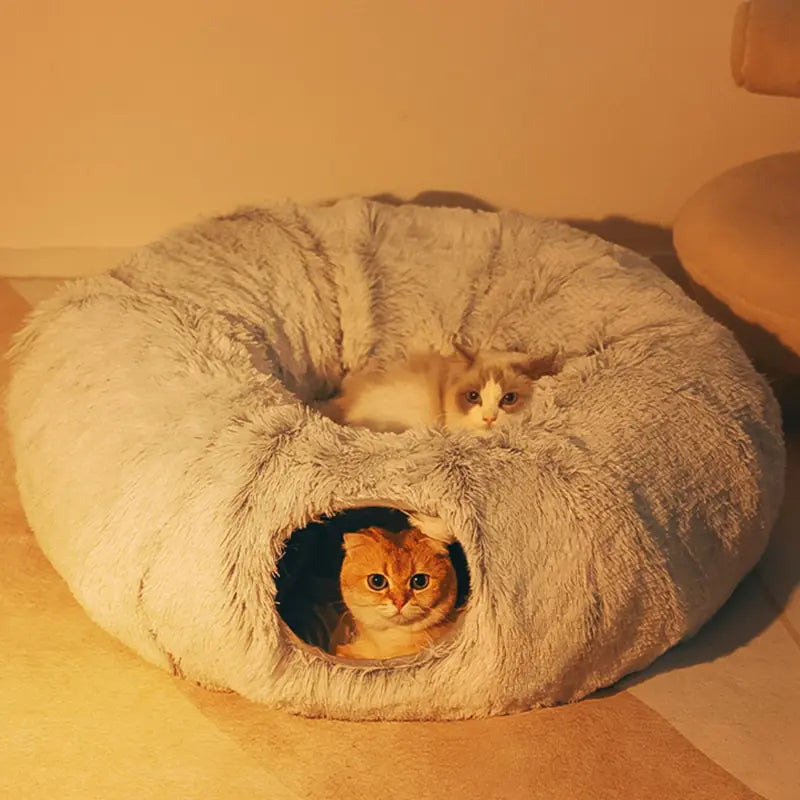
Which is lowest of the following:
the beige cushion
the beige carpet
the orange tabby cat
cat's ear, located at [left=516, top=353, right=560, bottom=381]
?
the beige carpet

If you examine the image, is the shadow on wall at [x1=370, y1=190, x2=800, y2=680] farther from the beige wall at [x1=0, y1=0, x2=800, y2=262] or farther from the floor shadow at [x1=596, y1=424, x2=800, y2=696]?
the beige wall at [x1=0, y1=0, x2=800, y2=262]

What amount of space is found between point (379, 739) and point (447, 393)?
2.02ft

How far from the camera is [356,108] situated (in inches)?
86.7

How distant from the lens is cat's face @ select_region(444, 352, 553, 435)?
1.62 meters

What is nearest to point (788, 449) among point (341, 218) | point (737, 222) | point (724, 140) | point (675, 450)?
point (737, 222)

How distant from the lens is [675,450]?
1.38 m

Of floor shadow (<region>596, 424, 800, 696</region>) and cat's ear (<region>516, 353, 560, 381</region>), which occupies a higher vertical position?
cat's ear (<region>516, 353, 560, 381</region>)

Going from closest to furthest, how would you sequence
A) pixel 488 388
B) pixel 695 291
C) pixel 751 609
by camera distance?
pixel 751 609 < pixel 488 388 < pixel 695 291

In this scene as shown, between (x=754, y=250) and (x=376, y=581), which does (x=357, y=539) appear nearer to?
(x=376, y=581)

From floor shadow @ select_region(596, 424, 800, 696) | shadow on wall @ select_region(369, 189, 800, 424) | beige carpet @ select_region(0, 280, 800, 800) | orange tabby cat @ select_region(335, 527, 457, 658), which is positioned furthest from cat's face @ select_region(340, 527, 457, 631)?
shadow on wall @ select_region(369, 189, 800, 424)

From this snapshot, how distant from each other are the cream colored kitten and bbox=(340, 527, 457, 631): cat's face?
334 mm

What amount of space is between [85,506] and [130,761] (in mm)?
339

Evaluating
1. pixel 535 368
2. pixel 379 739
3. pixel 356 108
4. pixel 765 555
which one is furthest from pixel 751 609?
pixel 356 108

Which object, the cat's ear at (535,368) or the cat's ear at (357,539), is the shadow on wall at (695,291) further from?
the cat's ear at (357,539)
